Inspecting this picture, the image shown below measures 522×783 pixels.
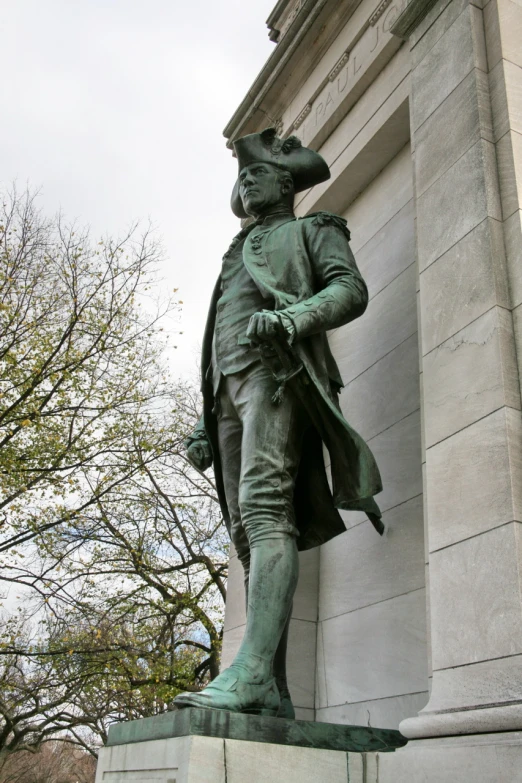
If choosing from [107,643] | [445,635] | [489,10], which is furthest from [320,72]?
[107,643]

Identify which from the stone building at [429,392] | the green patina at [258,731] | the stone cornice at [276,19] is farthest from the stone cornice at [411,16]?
the stone cornice at [276,19]

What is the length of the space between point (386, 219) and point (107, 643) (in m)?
13.3

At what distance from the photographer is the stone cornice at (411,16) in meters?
5.05

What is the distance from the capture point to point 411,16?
16.9 ft

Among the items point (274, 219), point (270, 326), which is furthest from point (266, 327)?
point (274, 219)

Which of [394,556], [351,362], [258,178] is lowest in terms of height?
[394,556]

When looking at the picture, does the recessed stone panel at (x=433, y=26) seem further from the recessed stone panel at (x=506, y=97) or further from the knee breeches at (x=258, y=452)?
the knee breeches at (x=258, y=452)

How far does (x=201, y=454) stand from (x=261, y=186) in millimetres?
1782

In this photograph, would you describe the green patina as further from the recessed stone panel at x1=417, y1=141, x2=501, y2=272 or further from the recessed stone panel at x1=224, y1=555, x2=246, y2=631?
the recessed stone panel at x1=224, y1=555, x2=246, y2=631

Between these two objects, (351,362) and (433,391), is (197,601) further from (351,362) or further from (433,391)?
(433,391)

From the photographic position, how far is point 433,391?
12.4ft

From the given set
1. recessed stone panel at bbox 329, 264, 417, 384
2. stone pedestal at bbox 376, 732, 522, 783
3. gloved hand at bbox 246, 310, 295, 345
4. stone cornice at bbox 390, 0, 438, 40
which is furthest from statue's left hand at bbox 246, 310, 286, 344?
stone cornice at bbox 390, 0, 438, 40

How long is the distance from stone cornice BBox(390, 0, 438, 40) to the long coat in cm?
170

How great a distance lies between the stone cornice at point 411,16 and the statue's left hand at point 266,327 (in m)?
2.73
